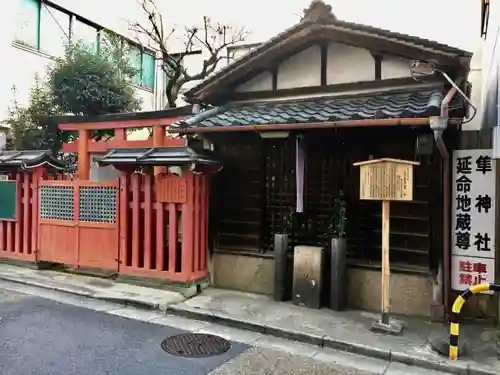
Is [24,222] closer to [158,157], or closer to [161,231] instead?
[161,231]

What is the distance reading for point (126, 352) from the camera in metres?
6.09

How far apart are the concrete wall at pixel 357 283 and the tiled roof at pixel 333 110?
113 inches

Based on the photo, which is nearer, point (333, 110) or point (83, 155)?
point (333, 110)

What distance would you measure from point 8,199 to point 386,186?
941 centimetres

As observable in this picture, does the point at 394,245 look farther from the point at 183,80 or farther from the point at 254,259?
the point at 183,80

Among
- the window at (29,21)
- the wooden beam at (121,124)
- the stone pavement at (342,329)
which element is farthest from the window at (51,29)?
the stone pavement at (342,329)

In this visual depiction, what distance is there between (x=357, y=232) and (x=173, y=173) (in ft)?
12.7

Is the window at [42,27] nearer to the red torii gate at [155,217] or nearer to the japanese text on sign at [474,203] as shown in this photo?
the red torii gate at [155,217]

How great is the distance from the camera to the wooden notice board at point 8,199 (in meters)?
11.1

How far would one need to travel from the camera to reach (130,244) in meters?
9.71

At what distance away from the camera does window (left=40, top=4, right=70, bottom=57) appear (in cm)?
1756

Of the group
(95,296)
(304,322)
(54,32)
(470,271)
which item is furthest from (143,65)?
(470,271)

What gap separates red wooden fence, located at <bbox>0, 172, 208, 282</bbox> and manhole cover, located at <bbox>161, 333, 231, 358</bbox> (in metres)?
2.16

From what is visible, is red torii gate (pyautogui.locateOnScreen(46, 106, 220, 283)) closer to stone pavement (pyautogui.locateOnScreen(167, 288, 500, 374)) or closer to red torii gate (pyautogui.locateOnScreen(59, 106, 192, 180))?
red torii gate (pyautogui.locateOnScreen(59, 106, 192, 180))
